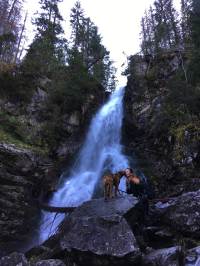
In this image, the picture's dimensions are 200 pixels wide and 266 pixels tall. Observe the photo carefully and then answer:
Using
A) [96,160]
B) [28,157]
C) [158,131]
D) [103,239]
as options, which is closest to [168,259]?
[103,239]

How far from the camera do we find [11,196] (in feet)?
26.1

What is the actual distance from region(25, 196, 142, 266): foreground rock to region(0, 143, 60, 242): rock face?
4.29 metres

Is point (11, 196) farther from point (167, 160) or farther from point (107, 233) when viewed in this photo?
point (167, 160)

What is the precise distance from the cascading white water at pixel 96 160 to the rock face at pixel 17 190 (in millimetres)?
1225

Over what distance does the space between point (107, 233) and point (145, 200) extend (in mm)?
1873

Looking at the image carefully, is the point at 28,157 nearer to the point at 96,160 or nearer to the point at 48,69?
the point at 96,160

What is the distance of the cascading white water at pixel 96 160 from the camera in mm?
10086

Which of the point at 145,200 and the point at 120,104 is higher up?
the point at 120,104

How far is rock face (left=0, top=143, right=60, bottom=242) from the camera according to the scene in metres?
7.59

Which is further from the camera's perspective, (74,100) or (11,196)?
(74,100)

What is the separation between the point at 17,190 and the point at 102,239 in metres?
6.45

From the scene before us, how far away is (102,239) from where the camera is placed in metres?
3.49

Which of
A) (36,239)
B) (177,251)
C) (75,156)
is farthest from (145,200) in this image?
(75,156)

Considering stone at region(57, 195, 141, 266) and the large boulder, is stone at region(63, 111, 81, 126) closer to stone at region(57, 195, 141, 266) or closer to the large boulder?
the large boulder
